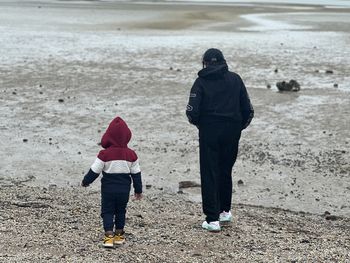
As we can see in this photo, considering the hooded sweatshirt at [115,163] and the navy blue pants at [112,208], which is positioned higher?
the hooded sweatshirt at [115,163]

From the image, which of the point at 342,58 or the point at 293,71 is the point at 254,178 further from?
the point at 342,58

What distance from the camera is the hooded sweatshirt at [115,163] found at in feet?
24.3

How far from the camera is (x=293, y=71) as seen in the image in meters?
24.6

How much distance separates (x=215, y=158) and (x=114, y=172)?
1.39 meters

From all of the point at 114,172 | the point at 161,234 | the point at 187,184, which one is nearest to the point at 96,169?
the point at 114,172

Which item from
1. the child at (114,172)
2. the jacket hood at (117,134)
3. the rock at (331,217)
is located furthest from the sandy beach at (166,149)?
the jacket hood at (117,134)

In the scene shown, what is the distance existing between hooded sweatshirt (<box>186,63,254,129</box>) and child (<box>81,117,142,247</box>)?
958mm

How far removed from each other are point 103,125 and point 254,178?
4884mm

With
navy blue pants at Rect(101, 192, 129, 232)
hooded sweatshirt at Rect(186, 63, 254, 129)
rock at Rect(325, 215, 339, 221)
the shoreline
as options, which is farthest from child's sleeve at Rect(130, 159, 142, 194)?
rock at Rect(325, 215, 339, 221)

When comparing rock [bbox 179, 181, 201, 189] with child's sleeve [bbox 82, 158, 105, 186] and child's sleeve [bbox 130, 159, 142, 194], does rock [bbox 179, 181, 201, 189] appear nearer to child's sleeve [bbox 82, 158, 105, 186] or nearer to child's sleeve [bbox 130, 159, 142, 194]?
child's sleeve [bbox 130, 159, 142, 194]

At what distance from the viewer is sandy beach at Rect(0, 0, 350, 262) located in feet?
25.5

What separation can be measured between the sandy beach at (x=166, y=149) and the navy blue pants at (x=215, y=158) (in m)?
0.39

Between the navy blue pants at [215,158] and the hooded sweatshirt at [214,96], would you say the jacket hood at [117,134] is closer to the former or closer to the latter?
the hooded sweatshirt at [214,96]

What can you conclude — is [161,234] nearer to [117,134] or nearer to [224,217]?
[224,217]
